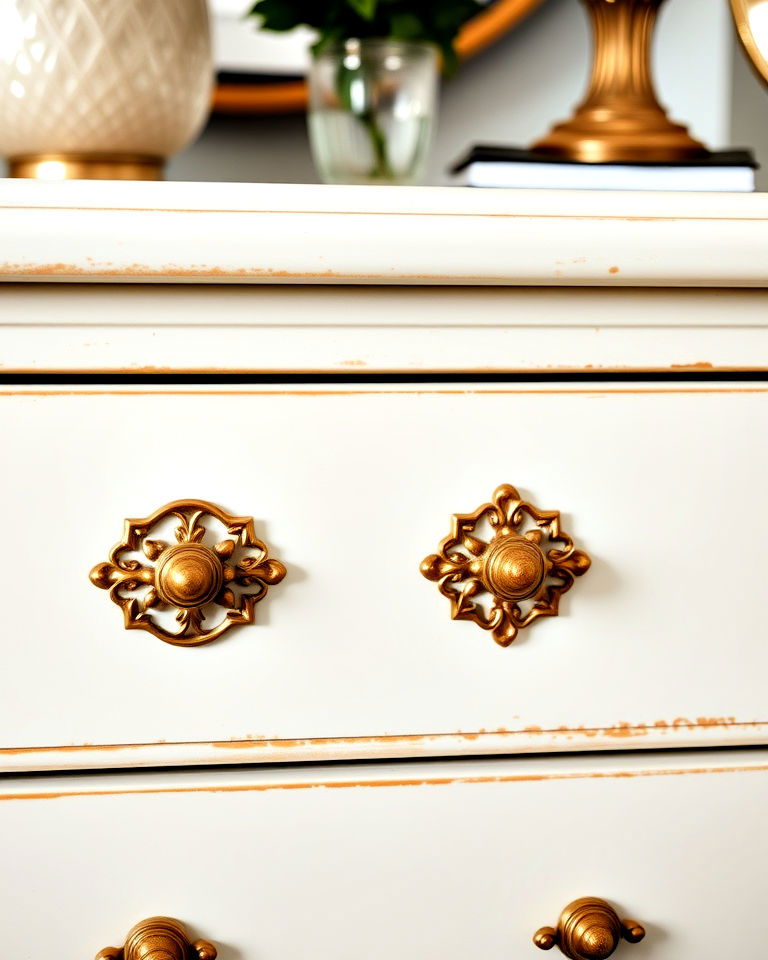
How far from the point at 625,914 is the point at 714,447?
0.22m

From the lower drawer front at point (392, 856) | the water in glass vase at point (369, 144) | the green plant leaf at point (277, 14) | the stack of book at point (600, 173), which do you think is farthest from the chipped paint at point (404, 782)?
the green plant leaf at point (277, 14)

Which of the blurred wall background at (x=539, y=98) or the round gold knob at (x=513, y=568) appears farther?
the blurred wall background at (x=539, y=98)

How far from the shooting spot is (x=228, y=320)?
376mm

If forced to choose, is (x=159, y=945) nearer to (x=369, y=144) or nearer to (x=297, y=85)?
(x=369, y=144)

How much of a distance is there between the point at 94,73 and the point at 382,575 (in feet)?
0.98

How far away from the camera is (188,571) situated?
0.36 m

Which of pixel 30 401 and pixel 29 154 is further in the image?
pixel 29 154

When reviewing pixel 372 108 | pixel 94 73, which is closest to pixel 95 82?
pixel 94 73

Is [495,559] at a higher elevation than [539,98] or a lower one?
lower

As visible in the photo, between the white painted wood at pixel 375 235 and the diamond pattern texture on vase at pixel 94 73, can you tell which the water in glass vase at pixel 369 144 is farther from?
the white painted wood at pixel 375 235

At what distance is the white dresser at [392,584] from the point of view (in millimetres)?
372

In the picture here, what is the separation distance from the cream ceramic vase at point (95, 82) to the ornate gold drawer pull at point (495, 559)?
0.28 m

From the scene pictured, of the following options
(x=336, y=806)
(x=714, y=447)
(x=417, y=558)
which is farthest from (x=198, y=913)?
(x=714, y=447)

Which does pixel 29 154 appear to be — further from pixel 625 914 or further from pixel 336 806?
pixel 625 914
